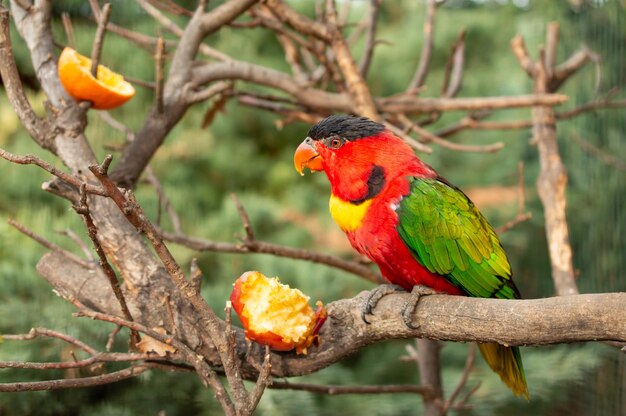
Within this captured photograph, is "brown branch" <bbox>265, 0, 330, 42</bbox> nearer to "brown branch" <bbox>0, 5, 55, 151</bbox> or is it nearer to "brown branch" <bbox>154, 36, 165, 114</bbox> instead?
"brown branch" <bbox>154, 36, 165, 114</bbox>

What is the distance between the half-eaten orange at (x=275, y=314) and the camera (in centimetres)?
110

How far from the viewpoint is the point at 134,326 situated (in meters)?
0.97

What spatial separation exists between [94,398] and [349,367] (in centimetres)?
101

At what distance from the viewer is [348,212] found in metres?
1.33

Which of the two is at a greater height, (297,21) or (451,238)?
(297,21)

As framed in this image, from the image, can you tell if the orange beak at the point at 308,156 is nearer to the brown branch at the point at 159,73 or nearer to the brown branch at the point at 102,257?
the brown branch at the point at 159,73

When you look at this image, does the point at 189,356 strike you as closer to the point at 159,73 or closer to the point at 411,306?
the point at 411,306

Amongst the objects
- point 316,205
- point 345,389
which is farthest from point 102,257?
point 316,205

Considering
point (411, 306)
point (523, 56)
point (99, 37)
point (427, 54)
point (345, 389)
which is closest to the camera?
point (411, 306)

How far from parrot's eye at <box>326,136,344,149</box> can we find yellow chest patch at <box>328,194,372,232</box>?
0.33 feet

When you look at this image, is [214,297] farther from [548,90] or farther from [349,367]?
[548,90]

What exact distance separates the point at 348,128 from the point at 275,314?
408mm

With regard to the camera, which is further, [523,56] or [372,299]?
[523,56]

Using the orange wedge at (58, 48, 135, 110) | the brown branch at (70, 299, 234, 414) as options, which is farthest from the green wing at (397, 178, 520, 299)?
the orange wedge at (58, 48, 135, 110)
